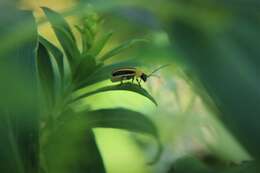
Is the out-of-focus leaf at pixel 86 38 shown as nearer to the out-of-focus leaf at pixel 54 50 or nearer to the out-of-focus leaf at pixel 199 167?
the out-of-focus leaf at pixel 54 50

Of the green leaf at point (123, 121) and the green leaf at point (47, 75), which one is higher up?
the green leaf at point (47, 75)

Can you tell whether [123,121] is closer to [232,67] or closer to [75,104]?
[75,104]

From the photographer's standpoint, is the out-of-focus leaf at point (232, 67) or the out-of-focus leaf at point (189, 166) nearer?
the out-of-focus leaf at point (232, 67)

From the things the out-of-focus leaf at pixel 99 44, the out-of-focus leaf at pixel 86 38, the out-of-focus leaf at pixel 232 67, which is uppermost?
the out-of-focus leaf at pixel 86 38

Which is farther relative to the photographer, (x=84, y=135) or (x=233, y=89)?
(x=84, y=135)

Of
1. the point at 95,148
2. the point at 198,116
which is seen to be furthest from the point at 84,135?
the point at 198,116

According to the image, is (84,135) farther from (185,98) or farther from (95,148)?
(185,98)

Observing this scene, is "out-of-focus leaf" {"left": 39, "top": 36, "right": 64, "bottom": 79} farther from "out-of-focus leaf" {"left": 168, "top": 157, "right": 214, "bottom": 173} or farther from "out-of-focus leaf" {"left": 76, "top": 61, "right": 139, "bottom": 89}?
"out-of-focus leaf" {"left": 168, "top": 157, "right": 214, "bottom": 173}

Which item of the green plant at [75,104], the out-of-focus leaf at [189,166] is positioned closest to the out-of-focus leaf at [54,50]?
the green plant at [75,104]
